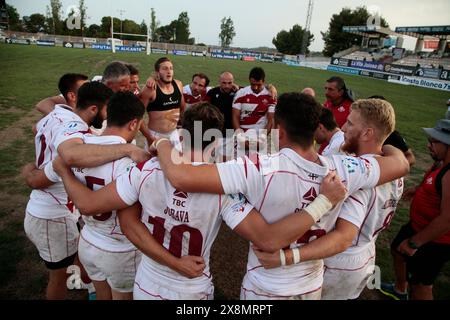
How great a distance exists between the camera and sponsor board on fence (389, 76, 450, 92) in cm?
3061

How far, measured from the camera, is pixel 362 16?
70.4m

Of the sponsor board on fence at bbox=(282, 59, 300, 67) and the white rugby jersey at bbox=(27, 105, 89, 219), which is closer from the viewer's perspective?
the white rugby jersey at bbox=(27, 105, 89, 219)

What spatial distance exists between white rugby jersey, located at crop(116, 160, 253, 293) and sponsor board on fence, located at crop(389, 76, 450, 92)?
36285 mm

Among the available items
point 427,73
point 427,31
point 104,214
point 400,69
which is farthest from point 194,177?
point 427,31

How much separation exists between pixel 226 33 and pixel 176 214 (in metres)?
132

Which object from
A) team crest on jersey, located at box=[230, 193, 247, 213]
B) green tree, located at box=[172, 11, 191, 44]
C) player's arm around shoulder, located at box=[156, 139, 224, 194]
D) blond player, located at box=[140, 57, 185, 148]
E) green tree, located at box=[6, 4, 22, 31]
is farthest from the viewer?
green tree, located at box=[172, 11, 191, 44]

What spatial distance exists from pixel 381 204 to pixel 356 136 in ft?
2.11

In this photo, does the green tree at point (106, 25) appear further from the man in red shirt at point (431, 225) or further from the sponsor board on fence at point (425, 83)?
the man in red shirt at point (431, 225)

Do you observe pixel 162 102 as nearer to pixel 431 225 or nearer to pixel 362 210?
pixel 362 210

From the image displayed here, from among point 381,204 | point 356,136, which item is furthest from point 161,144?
point 381,204

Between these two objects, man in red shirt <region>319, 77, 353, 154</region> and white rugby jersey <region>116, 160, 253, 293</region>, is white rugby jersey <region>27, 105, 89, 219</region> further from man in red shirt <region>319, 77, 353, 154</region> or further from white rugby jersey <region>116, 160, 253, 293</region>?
man in red shirt <region>319, 77, 353, 154</region>

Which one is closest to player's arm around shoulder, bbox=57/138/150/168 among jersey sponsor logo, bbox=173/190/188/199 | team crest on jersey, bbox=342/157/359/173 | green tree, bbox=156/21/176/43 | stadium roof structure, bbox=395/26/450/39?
jersey sponsor logo, bbox=173/190/188/199

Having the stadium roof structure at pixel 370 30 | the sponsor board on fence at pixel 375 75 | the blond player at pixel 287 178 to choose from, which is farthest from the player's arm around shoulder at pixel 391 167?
the stadium roof structure at pixel 370 30
